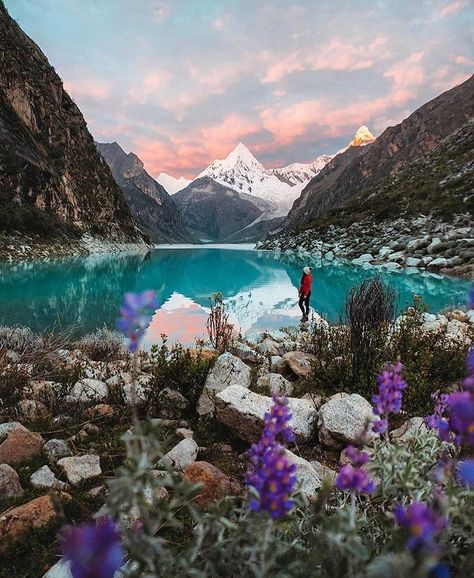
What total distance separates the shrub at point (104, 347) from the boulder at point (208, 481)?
19.6ft

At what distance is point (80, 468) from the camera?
381cm

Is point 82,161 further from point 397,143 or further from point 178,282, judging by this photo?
point 397,143

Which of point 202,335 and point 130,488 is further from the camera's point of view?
point 202,335

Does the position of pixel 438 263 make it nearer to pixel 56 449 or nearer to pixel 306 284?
pixel 306 284

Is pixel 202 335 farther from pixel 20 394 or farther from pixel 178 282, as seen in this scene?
pixel 178 282

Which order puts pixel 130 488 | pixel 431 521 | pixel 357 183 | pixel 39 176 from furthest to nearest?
pixel 357 183
pixel 39 176
pixel 130 488
pixel 431 521

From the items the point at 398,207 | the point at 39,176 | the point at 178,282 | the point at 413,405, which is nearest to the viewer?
the point at 413,405

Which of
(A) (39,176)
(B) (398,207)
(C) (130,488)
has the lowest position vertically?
(C) (130,488)

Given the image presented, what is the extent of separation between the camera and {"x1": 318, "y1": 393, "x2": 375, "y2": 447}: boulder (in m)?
4.29

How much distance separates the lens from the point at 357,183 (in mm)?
129250

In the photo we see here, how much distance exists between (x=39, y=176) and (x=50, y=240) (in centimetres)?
1109

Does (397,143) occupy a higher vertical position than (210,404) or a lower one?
higher

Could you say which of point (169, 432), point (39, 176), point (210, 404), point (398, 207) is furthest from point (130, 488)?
point (39, 176)

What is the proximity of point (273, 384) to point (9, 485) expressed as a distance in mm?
3575
